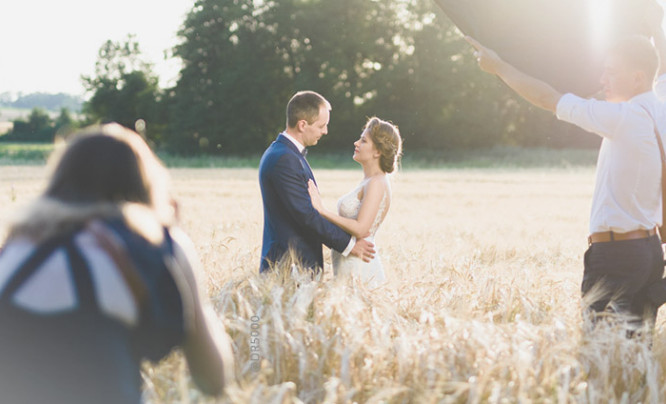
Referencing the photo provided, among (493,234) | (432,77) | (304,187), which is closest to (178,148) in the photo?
(432,77)

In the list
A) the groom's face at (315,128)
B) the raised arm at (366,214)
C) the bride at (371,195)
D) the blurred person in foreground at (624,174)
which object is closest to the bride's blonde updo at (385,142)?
the bride at (371,195)

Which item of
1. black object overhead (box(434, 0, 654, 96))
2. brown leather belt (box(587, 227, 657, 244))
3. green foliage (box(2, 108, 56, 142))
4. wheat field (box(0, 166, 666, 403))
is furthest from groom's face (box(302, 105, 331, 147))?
green foliage (box(2, 108, 56, 142))

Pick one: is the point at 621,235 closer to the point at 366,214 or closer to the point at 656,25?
the point at 656,25

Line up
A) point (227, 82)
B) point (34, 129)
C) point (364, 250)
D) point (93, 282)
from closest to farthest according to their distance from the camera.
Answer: point (93, 282) < point (364, 250) < point (227, 82) < point (34, 129)

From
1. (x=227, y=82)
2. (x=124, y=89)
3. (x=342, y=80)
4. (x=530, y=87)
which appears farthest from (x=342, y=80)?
(x=530, y=87)

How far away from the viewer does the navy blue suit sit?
5387mm

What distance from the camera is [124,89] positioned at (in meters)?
73.4

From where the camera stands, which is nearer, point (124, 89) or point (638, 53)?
point (638, 53)

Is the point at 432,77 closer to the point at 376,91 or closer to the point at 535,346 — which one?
the point at 376,91

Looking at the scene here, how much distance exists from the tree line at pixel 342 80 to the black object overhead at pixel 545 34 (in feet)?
164

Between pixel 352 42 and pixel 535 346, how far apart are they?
55335 mm

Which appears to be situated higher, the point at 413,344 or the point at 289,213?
the point at 289,213

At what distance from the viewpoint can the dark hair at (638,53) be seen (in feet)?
12.9

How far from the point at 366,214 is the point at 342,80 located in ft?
174
